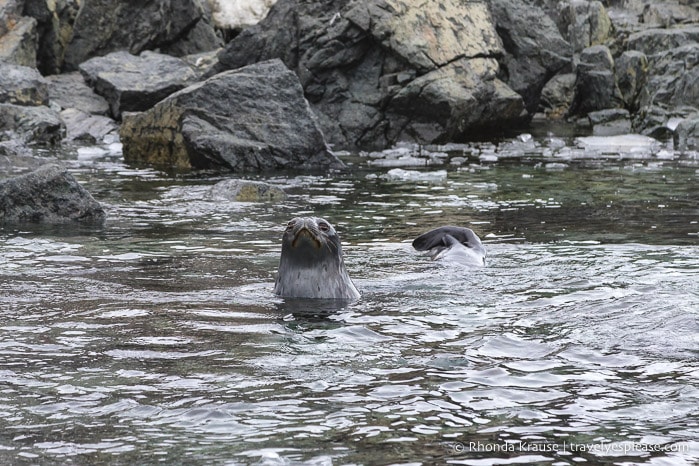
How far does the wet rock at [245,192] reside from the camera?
12539mm

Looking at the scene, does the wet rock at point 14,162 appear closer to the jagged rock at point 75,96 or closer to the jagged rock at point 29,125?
the jagged rock at point 29,125

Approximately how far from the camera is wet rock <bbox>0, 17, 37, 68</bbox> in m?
22.2

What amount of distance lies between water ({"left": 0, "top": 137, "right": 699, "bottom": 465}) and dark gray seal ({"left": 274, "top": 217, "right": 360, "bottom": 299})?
0.55 feet

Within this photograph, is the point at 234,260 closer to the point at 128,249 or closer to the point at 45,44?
the point at 128,249

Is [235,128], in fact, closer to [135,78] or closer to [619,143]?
[135,78]

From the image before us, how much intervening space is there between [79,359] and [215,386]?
35.2 inches

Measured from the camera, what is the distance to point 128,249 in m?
9.12

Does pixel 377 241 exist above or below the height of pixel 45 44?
below

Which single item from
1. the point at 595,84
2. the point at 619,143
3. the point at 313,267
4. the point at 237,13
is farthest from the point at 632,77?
the point at 313,267

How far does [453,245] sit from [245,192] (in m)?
4.48

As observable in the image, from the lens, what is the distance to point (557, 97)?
27.0 m

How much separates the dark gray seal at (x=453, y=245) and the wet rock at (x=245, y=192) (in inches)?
153

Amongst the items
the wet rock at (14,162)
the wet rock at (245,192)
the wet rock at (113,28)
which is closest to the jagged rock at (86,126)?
the wet rock at (113,28)

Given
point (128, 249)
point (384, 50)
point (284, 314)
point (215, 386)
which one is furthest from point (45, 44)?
point (215, 386)
